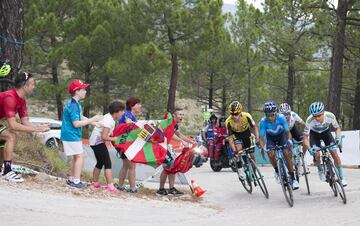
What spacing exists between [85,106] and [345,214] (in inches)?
1221

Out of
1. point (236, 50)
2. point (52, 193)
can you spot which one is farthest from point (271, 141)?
point (236, 50)

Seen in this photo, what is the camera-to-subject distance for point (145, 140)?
10.9 meters

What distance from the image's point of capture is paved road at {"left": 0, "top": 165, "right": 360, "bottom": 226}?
7.52 metres

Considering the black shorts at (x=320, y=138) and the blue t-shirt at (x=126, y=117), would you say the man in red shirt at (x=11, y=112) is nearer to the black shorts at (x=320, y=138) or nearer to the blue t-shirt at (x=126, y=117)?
the blue t-shirt at (x=126, y=117)

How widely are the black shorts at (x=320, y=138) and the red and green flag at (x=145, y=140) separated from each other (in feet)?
9.28

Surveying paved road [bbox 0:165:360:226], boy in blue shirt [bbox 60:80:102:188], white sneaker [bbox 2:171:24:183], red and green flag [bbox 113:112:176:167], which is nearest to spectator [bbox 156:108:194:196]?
red and green flag [bbox 113:112:176:167]

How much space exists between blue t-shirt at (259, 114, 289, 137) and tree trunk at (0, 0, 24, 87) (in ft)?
17.2

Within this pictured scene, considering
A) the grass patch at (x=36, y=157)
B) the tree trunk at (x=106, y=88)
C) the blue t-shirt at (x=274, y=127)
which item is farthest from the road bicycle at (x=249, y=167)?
the tree trunk at (x=106, y=88)

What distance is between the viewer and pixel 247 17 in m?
46.7

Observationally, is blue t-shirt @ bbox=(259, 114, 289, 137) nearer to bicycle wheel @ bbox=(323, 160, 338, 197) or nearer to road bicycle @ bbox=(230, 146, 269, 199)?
road bicycle @ bbox=(230, 146, 269, 199)

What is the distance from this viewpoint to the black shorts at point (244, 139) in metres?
12.4

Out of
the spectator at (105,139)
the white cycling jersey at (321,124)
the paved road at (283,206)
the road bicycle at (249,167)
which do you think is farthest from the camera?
the road bicycle at (249,167)

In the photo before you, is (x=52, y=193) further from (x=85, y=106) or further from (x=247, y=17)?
(x=247, y=17)

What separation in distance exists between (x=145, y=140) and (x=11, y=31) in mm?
3649
